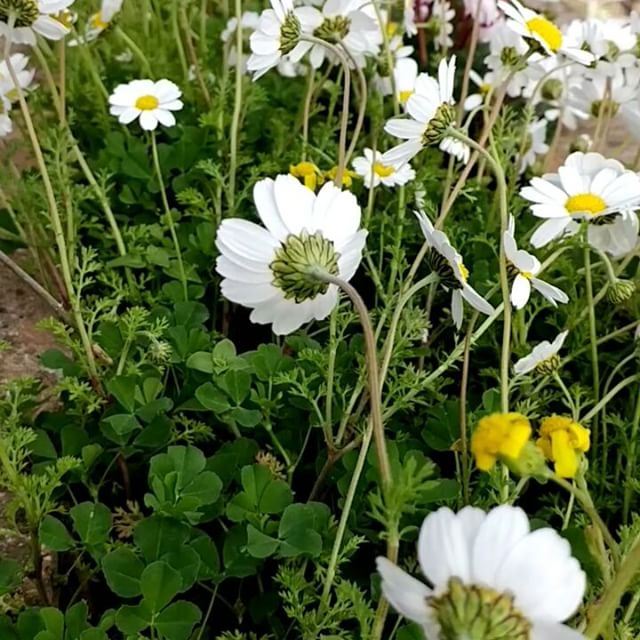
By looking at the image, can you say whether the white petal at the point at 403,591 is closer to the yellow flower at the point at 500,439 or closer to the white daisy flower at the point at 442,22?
the yellow flower at the point at 500,439

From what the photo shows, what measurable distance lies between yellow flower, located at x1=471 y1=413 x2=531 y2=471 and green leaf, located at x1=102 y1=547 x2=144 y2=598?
0.29 meters

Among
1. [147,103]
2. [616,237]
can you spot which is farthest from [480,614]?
[147,103]

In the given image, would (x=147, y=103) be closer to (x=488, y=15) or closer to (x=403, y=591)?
(x=488, y=15)

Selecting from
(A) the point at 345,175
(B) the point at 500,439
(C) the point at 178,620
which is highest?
(B) the point at 500,439

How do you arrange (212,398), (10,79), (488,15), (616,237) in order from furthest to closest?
(488,15)
(10,79)
(616,237)
(212,398)

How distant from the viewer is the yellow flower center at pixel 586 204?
75cm

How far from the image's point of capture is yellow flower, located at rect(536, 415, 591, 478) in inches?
18.7

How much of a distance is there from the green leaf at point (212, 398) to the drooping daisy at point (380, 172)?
24 centimetres

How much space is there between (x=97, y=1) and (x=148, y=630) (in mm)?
885

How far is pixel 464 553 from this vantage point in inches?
15.4

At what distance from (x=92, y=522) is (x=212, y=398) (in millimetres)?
130

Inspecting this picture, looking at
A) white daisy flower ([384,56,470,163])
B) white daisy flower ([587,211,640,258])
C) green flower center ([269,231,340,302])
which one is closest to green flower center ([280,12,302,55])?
white daisy flower ([384,56,470,163])

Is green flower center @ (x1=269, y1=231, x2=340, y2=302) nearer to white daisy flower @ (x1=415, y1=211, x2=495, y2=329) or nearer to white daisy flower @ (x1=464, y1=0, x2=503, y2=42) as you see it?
white daisy flower @ (x1=415, y1=211, x2=495, y2=329)

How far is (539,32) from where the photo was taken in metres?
0.79
